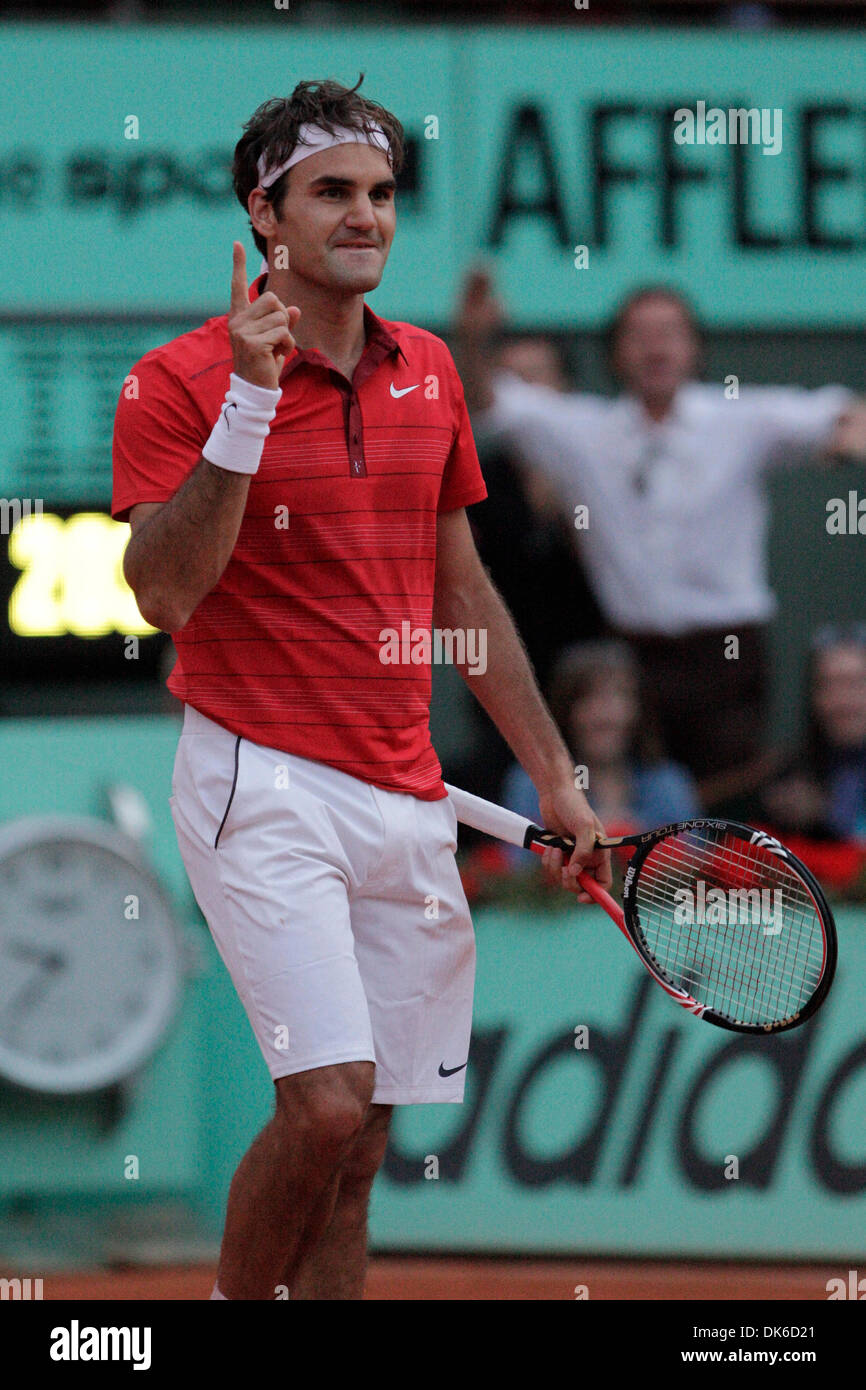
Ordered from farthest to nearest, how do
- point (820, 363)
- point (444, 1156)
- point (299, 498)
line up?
point (820, 363), point (444, 1156), point (299, 498)

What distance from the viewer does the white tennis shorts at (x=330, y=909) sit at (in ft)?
10.2

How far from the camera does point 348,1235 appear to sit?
3307 millimetres

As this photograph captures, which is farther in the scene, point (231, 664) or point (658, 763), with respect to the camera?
point (658, 763)

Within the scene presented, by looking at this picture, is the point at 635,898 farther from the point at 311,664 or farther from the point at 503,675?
the point at 311,664

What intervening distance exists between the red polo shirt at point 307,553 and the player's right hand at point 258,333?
0.20 meters

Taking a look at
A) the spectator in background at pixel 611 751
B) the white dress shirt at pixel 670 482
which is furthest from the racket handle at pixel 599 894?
the white dress shirt at pixel 670 482

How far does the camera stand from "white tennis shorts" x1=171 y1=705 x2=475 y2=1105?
10.2 feet

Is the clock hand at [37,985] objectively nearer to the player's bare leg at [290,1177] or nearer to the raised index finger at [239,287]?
the player's bare leg at [290,1177]

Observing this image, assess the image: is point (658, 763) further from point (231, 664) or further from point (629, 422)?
point (231, 664)

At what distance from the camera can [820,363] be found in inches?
254

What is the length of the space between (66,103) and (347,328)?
3.20m

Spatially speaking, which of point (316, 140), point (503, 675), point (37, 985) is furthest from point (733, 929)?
point (37, 985)

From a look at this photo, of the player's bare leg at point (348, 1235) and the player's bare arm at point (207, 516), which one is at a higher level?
the player's bare arm at point (207, 516)

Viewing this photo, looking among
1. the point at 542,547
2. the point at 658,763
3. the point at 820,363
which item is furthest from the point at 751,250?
the point at 658,763
